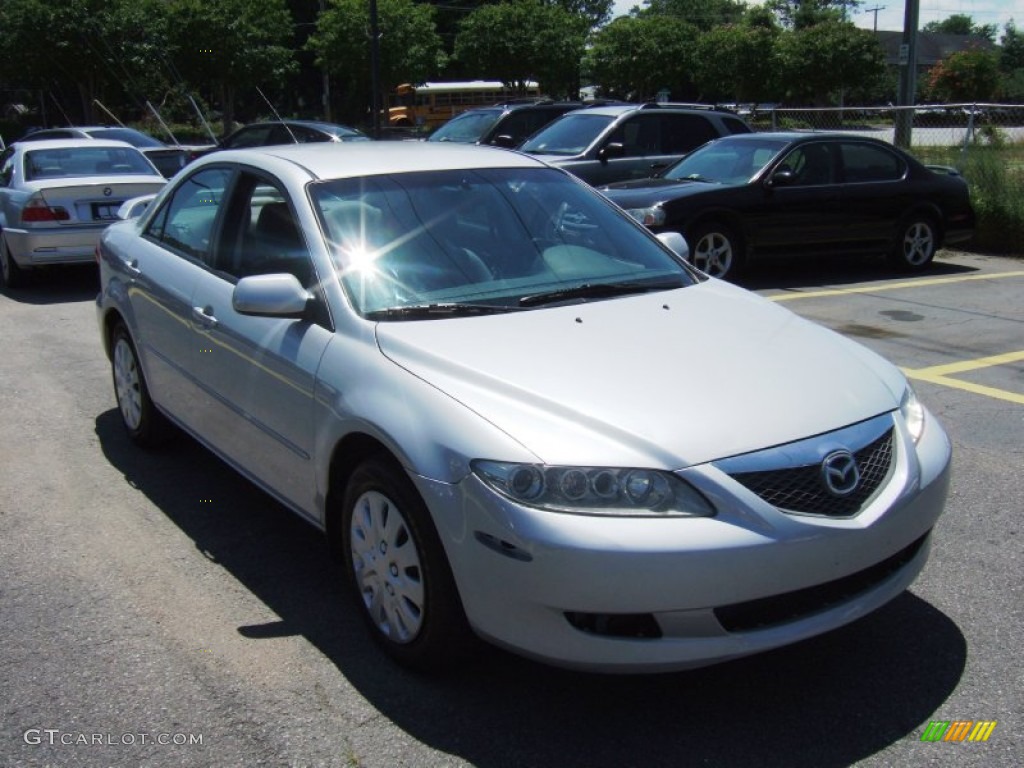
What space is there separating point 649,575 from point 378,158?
2.48m

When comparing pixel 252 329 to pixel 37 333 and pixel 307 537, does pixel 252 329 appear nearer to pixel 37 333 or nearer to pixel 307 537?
pixel 307 537

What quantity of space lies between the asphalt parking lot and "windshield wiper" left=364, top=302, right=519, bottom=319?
1095 millimetres

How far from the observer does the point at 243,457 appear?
4.50 metres

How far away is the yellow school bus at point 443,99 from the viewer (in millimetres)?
47125

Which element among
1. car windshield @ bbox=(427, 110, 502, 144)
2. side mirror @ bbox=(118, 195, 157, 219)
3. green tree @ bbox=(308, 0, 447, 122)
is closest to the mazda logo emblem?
side mirror @ bbox=(118, 195, 157, 219)

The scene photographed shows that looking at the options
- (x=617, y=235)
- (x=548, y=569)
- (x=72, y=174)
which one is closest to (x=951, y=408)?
(x=617, y=235)

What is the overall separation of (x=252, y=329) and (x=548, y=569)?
1.87 m

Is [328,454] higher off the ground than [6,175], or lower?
lower

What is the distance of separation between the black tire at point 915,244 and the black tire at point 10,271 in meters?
9.32

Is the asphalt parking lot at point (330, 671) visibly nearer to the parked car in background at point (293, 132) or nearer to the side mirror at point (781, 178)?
the side mirror at point (781, 178)

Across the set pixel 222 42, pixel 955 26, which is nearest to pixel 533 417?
pixel 222 42

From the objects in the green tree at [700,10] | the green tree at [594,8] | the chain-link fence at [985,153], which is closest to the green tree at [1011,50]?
the green tree at [700,10]

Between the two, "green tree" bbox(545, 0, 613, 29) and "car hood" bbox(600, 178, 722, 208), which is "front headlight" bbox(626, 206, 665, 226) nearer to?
"car hood" bbox(600, 178, 722, 208)

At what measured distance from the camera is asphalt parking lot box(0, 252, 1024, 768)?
3.14 metres
